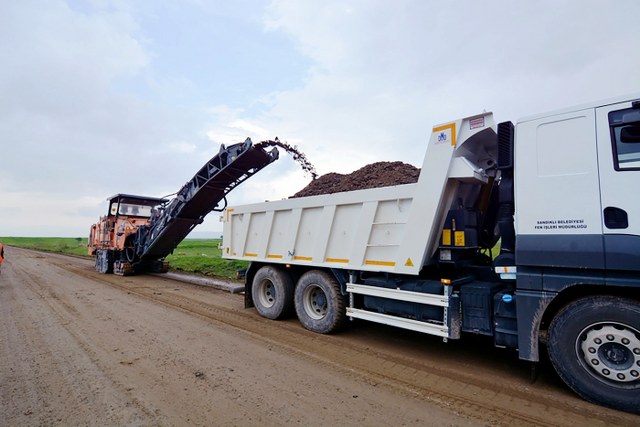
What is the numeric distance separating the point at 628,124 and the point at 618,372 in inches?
90.5

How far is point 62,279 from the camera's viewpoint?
38.6ft

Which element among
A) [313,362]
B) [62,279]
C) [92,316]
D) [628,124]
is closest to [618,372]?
[628,124]

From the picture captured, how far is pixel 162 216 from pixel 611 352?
483 inches

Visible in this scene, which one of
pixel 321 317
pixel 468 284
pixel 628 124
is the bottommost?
pixel 321 317

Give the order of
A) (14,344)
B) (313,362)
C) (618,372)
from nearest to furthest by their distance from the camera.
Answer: (618,372) → (313,362) → (14,344)

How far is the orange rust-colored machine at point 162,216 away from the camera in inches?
375

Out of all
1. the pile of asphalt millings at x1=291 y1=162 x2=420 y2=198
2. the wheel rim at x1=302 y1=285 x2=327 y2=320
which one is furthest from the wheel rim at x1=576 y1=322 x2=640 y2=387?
the wheel rim at x1=302 y1=285 x2=327 y2=320

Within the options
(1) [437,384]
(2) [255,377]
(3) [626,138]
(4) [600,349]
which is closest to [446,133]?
(3) [626,138]

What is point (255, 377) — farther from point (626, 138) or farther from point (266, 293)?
point (626, 138)

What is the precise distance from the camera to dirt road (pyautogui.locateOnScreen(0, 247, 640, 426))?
121 inches

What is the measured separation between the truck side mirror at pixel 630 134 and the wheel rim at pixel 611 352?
1.70m

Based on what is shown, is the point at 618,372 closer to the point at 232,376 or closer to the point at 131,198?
the point at 232,376

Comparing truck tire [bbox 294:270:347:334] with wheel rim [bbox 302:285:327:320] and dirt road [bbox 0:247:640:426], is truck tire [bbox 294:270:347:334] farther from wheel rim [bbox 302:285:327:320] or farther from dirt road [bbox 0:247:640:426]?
dirt road [bbox 0:247:640:426]

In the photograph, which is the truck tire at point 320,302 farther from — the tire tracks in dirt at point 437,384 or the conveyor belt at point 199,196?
the conveyor belt at point 199,196
